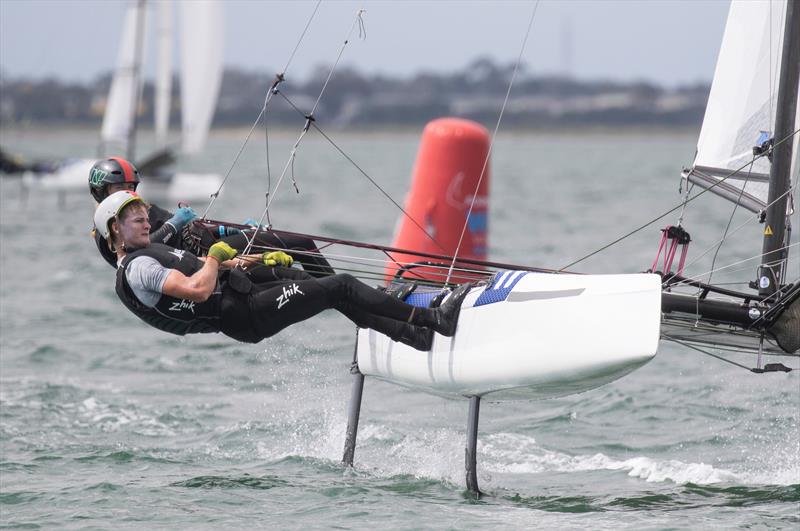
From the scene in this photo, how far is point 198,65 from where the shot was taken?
2206 cm

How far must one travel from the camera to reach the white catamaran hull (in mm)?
4617

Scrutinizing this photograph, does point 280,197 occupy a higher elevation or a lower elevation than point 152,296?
higher

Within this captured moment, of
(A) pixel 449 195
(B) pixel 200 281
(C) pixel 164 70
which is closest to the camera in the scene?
(B) pixel 200 281

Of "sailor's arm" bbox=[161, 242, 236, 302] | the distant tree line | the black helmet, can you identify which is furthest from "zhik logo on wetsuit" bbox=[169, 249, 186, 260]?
the distant tree line

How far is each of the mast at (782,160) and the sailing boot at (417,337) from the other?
139cm

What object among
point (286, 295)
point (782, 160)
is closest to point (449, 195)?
point (782, 160)

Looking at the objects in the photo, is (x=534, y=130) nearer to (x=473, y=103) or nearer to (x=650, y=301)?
(x=473, y=103)

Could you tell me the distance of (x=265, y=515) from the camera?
4.84m

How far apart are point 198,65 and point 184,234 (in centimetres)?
1706

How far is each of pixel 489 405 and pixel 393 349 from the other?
68.6 inches

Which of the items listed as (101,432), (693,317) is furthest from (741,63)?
(101,432)

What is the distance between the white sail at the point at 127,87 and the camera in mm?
22234

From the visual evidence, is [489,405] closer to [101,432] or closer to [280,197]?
[101,432]

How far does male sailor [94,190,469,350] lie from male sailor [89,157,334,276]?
0.32 meters
